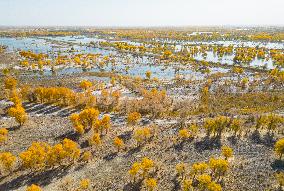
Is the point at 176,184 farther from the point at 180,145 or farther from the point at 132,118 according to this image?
the point at 132,118

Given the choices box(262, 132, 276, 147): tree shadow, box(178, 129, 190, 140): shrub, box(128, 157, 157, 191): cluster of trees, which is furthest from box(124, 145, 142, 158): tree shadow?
box(262, 132, 276, 147): tree shadow

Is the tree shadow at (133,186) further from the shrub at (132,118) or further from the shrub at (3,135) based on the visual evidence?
the shrub at (3,135)

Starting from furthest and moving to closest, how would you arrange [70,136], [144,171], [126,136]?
[70,136] < [126,136] < [144,171]

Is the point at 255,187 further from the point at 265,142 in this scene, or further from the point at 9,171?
the point at 9,171

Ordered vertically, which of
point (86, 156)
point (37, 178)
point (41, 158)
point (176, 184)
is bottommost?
point (37, 178)

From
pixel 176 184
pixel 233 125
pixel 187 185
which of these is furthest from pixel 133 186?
pixel 233 125

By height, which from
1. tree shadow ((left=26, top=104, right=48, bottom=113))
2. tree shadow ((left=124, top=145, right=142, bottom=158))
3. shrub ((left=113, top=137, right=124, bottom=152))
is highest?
shrub ((left=113, top=137, right=124, bottom=152))

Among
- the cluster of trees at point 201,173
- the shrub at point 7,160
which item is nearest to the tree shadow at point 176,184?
the cluster of trees at point 201,173

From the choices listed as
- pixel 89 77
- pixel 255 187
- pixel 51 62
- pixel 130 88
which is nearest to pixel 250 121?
pixel 255 187

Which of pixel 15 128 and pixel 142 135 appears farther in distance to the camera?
pixel 15 128

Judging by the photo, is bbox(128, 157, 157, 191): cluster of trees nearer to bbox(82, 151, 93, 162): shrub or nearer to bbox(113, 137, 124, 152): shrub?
bbox(113, 137, 124, 152): shrub

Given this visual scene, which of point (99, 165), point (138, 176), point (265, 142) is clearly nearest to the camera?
point (138, 176)
